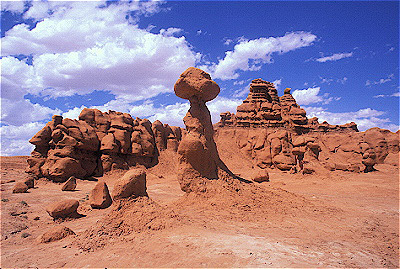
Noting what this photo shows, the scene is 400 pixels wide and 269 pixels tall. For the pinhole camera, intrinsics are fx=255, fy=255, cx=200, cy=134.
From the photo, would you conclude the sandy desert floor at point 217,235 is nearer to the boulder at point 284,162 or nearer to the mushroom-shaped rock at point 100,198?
the mushroom-shaped rock at point 100,198

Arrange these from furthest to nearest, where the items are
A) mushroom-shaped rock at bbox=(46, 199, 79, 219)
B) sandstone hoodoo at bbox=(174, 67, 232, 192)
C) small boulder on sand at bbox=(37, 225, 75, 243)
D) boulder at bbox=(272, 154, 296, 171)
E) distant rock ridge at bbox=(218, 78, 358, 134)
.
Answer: distant rock ridge at bbox=(218, 78, 358, 134), boulder at bbox=(272, 154, 296, 171), sandstone hoodoo at bbox=(174, 67, 232, 192), mushroom-shaped rock at bbox=(46, 199, 79, 219), small boulder on sand at bbox=(37, 225, 75, 243)

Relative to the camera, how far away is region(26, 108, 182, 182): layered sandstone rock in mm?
16750

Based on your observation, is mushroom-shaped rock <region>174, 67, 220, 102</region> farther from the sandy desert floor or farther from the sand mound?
the sand mound

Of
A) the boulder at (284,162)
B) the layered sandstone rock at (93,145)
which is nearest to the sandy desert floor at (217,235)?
the layered sandstone rock at (93,145)

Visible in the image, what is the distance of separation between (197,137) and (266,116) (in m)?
24.0

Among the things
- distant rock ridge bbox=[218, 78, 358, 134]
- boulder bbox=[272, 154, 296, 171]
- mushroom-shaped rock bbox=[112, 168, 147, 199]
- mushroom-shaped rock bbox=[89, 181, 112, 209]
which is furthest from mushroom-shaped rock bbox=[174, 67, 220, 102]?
distant rock ridge bbox=[218, 78, 358, 134]

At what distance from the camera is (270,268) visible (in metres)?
3.79

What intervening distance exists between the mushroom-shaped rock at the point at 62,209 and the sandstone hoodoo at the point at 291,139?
16120 millimetres

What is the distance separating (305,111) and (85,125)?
26699 mm

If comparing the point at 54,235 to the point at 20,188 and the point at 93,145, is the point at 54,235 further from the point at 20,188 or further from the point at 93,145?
the point at 93,145

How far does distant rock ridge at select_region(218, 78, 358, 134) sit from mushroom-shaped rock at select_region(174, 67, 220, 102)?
2251cm

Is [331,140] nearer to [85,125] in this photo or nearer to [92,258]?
[85,125]

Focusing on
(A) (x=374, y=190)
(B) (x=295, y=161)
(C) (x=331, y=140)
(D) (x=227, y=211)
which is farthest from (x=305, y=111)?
(D) (x=227, y=211)

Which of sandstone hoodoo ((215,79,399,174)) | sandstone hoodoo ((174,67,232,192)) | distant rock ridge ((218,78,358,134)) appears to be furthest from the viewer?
distant rock ridge ((218,78,358,134))
